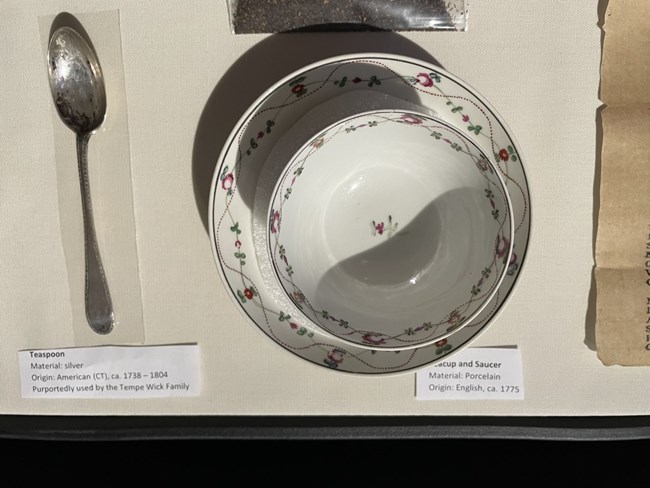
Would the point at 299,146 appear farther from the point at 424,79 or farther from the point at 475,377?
the point at 475,377

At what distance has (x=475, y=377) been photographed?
516mm

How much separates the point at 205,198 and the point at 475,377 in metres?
0.29

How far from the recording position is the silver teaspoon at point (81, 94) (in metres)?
0.48

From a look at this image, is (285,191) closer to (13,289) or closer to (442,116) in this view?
(442,116)

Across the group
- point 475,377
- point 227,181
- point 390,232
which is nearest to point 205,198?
point 227,181

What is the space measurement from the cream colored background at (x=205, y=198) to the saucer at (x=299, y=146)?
48 millimetres

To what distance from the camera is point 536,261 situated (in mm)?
512

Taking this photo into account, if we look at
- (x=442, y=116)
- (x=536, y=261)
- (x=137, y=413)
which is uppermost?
(x=442, y=116)

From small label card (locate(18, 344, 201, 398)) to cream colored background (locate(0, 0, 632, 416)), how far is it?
11 millimetres

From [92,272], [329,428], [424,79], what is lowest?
[329,428]

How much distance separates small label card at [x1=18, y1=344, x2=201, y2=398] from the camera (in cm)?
52

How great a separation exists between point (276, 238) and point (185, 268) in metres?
0.11

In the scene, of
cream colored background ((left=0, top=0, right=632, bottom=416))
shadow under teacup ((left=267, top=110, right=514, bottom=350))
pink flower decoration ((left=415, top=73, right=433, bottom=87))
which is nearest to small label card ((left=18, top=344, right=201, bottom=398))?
cream colored background ((left=0, top=0, right=632, bottom=416))
